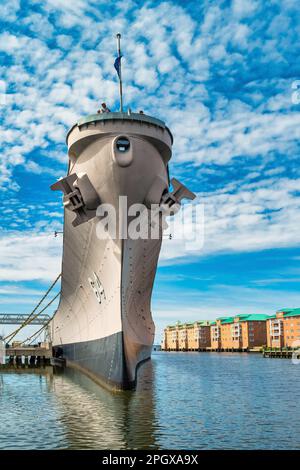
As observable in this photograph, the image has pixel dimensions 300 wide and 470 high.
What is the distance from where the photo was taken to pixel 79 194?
846 inches

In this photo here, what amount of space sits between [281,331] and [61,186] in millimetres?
84789

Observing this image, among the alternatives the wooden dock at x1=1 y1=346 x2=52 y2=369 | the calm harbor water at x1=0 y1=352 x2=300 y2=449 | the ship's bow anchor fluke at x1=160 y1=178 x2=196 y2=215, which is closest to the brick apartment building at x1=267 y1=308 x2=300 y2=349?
the wooden dock at x1=1 y1=346 x2=52 y2=369

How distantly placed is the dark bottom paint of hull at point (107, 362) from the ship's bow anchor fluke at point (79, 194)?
610cm

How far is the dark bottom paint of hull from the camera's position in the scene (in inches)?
758

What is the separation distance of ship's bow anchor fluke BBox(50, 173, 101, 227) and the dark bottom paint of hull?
240 inches

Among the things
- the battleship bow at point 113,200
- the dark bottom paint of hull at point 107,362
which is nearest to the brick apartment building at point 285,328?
the dark bottom paint of hull at point 107,362

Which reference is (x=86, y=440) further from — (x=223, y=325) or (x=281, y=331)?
(x=223, y=325)

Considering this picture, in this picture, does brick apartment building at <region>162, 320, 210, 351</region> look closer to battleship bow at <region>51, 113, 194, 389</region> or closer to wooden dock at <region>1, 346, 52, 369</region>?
wooden dock at <region>1, 346, 52, 369</region>

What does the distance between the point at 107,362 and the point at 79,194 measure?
7.87 m

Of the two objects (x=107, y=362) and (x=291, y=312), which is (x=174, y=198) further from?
(x=291, y=312)

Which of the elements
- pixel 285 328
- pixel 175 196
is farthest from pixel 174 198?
pixel 285 328

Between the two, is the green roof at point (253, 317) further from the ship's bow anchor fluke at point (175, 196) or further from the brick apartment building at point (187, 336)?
the ship's bow anchor fluke at point (175, 196)

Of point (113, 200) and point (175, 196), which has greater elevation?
point (175, 196)

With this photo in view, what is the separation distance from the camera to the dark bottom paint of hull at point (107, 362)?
1925cm
